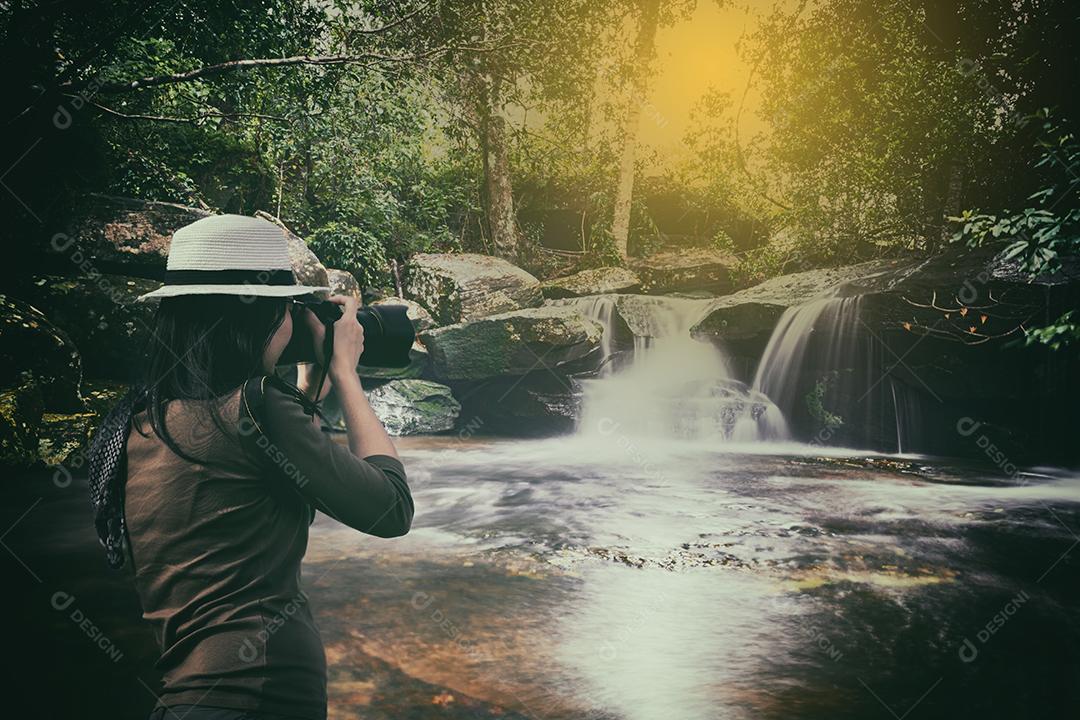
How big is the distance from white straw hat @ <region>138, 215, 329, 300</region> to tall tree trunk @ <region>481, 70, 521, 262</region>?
14637mm

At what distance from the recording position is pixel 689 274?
1803cm

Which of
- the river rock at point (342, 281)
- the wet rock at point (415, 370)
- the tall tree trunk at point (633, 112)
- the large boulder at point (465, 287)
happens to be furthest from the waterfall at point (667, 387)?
the tall tree trunk at point (633, 112)

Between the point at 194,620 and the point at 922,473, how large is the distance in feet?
30.4

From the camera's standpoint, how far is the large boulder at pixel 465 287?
1245 centimetres

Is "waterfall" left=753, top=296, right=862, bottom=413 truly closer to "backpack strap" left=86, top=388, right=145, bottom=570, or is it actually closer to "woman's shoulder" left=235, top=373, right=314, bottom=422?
"woman's shoulder" left=235, top=373, right=314, bottom=422

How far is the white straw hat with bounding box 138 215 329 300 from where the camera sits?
1.33 meters

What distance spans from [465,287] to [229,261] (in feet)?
36.8

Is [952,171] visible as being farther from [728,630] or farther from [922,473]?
[728,630]

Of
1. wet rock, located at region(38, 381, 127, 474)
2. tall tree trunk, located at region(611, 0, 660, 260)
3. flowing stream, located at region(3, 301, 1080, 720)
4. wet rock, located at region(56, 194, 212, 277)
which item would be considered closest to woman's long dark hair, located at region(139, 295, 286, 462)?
flowing stream, located at region(3, 301, 1080, 720)

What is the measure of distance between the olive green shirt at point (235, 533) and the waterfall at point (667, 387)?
10328 millimetres

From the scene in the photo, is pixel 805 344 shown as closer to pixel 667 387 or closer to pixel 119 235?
pixel 667 387

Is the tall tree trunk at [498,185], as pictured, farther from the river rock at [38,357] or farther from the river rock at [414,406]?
the river rock at [38,357]

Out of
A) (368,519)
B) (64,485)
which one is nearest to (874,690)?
(368,519)

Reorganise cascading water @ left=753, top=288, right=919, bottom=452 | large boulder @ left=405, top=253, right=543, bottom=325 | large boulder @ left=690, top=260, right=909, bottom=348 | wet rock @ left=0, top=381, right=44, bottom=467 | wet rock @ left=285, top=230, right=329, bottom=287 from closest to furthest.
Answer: wet rock @ left=0, top=381, right=44, bottom=467
wet rock @ left=285, top=230, right=329, bottom=287
cascading water @ left=753, top=288, right=919, bottom=452
large boulder @ left=690, top=260, right=909, bottom=348
large boulder @ left=405, top=253, right=543, bottom=325
